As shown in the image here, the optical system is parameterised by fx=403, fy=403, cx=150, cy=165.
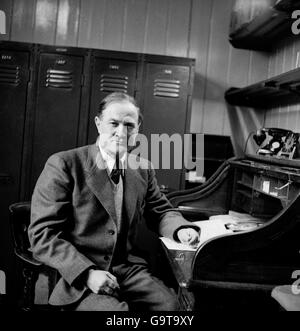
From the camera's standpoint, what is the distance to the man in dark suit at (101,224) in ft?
5.50

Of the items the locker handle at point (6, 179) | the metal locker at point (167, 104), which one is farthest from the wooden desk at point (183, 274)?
the locker handle at point (6, 179)

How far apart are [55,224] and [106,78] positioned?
213 cm

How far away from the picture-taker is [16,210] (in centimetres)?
197

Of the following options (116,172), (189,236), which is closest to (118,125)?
(116,172)

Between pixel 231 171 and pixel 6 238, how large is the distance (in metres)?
2.14

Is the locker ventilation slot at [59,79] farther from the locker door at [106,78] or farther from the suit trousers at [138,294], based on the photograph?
the suit trousers at [138,294]

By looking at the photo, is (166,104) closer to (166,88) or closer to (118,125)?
(166,88)

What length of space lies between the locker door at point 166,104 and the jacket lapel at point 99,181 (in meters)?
1.71

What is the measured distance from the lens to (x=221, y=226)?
2145 millimetres

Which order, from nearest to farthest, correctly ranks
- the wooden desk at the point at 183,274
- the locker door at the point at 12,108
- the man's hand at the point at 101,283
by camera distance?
1. the wooden desk at the point at 183,274
2. the man's hand at the point at 101,283
3. the locker door at the point at 12,108
